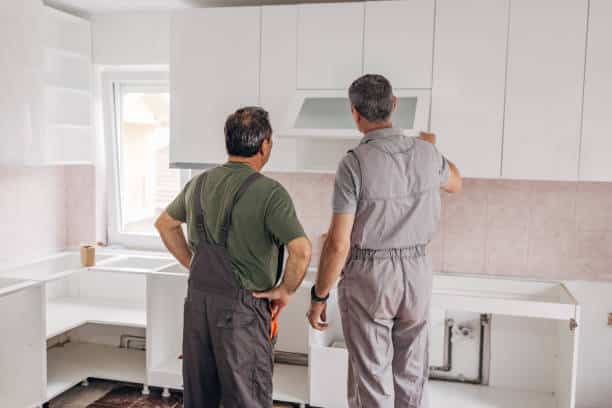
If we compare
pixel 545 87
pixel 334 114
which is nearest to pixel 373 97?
pixel 334 114

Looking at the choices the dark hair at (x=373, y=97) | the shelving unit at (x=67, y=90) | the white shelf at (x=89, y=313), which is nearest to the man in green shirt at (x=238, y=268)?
the dark hair at (x=373, y=97)

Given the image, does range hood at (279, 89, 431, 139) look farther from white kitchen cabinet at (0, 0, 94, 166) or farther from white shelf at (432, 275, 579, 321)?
white kitchen cabinet at (0, 0, 94, 166)

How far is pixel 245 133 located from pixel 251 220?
30cm

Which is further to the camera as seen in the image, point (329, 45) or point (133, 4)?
point (133, 4)

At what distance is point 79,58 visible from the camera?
3.68 meters

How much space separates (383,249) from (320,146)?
1338mm

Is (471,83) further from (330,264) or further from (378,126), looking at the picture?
(330,264)

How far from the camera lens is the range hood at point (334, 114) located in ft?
9.46

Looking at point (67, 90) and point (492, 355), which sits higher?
point (67, 90)

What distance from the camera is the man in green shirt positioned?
76.4 inches

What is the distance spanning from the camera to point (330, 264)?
6.83ft

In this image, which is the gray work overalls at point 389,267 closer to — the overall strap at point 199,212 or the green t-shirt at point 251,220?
the green t-shirt at point 251,220

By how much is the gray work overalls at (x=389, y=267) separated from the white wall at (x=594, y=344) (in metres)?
1.44

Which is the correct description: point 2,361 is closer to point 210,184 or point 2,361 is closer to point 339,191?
point 210,184
